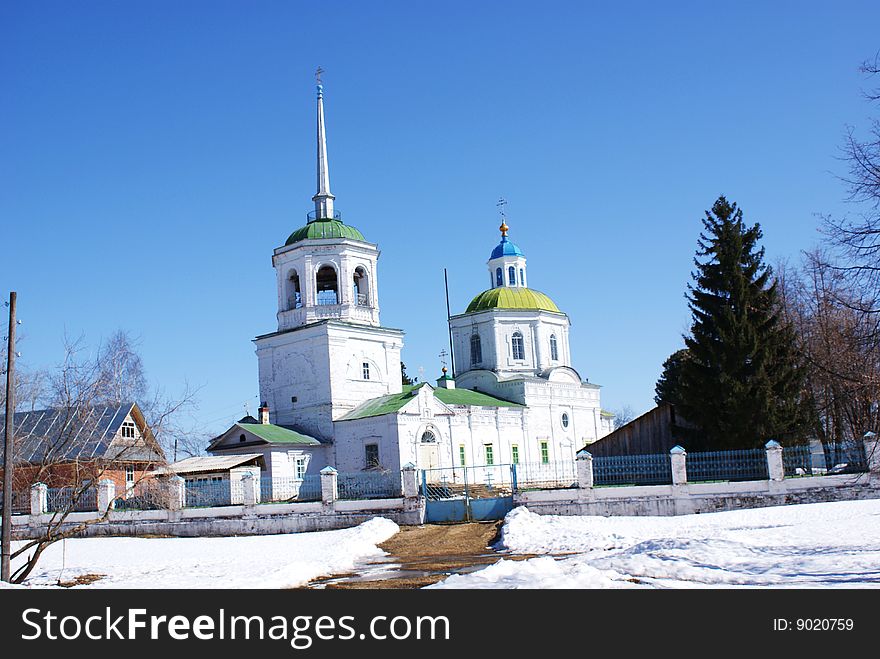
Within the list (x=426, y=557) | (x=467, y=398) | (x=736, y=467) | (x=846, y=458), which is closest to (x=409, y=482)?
(x=426, y=557)

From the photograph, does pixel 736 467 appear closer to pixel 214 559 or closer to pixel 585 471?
pixel 585 471

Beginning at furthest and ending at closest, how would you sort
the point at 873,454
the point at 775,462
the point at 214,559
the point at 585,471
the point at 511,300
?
the point at 511,300
the point at 585,471
the point at 775,462
the point at 873,454
the point at 214,559

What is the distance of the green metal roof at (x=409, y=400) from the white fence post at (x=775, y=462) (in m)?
14.4

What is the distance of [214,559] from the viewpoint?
19.9m

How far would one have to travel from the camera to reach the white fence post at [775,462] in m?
22.0

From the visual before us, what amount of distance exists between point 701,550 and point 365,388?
23.4m

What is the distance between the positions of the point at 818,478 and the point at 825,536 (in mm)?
7036

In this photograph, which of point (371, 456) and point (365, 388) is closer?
point (371, 456)

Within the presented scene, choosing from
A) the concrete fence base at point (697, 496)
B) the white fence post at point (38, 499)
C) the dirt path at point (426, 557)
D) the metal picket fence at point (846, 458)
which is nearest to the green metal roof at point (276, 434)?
the white fence post at point (38, 499)
